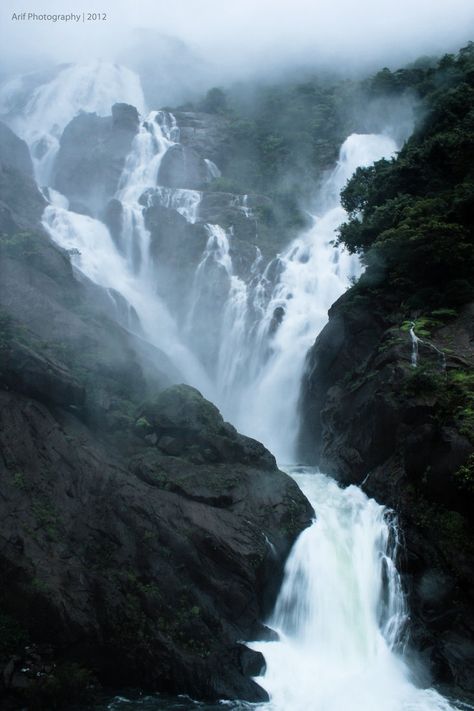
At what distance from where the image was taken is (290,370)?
2694cm

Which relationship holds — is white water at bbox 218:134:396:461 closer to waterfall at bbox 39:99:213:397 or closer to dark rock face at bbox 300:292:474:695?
waterfall at bbox 39:99:213:397

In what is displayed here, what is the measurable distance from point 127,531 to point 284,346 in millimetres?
16730

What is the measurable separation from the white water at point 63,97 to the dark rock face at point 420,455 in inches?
1839

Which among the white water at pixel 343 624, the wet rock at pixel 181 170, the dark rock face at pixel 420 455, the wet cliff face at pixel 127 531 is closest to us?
the wet cliff face at pixel 127 531

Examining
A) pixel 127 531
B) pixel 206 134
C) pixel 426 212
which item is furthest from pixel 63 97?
pixel 127 531

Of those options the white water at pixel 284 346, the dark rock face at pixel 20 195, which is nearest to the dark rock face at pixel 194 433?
the white water at pixel 284 346

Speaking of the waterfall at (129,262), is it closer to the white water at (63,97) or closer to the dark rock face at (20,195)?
the dark rock face at (20,195)

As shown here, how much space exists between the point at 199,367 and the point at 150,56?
72.2 m

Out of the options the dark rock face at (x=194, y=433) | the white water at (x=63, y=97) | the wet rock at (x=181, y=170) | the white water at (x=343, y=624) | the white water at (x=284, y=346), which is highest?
the white water at (x=63, y=97)

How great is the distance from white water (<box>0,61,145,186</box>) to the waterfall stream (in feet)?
1.18

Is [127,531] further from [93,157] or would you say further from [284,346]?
[93,157]

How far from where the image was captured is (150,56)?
3339 inches

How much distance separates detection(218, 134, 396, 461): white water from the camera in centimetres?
2619

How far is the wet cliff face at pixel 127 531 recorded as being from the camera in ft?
36.9
